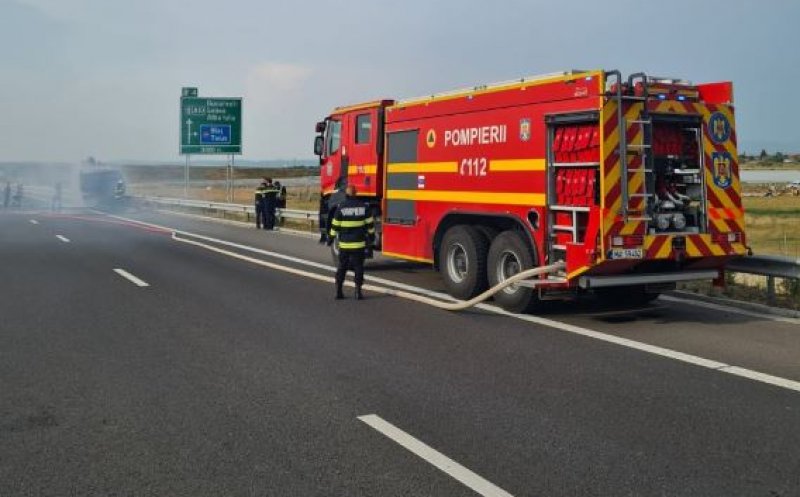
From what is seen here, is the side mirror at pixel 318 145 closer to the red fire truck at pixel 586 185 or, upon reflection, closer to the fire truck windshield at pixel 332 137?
the fire truck windshield at pixel 332 137

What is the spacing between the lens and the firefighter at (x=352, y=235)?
35.0ft

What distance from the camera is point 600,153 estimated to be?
323 inches

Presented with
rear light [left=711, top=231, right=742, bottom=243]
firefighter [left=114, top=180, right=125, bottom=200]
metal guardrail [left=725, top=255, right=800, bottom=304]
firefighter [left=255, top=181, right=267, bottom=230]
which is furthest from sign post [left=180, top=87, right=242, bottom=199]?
rear light [left=711, top=231, right=742, bottom=243]

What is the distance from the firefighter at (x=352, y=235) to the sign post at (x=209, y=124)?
78.4ft

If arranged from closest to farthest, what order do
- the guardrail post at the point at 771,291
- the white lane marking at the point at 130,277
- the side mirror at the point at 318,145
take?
the guardrail post at the point at 771,291 → the white lane marking at the point at 130,277 → the side mirror at the point at 318,145

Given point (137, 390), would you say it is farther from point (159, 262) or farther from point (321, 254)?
point (321, 254)

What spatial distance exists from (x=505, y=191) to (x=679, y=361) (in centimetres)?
340

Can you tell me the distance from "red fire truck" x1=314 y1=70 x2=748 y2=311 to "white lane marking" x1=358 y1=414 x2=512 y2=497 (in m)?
3.93

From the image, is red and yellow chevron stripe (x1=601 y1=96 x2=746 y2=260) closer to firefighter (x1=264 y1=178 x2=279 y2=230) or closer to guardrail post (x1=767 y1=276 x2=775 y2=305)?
guardrail post (x1=767 y1=276 x2=775 y2=305)

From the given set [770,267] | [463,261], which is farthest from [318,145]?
[770,267]

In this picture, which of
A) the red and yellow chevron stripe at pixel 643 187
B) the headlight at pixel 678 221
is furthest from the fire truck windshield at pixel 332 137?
the headlight at pixel 678 221

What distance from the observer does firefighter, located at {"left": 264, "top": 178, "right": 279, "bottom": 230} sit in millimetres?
24750

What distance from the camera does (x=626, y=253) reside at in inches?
326

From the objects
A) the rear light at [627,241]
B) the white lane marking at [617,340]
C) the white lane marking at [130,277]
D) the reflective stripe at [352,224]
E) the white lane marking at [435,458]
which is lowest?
the white lane marking at [435,458]
